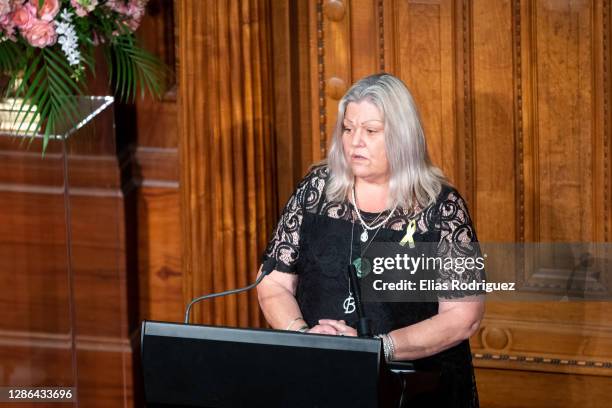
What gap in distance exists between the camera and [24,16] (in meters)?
3.73

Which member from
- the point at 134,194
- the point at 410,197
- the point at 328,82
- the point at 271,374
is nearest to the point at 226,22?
the point at 328,82

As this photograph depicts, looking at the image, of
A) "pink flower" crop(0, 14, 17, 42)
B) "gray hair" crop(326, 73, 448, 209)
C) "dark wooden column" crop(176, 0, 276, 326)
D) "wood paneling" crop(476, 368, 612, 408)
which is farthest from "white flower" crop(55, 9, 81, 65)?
"wood paneling" crop(476, 368, 612, 408)

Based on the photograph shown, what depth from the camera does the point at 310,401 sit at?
2588 millimetres

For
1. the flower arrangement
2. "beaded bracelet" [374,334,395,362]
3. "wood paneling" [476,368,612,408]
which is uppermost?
the flower arrangement

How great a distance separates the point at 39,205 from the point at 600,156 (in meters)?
1.87

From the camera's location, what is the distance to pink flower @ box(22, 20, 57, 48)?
375 cm

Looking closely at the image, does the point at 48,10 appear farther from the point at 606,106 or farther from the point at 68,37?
the point at 606,106

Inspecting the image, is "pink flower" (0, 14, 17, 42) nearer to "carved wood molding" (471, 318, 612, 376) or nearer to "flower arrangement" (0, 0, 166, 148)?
"flower arrangement" (0, 0, 166, 148)

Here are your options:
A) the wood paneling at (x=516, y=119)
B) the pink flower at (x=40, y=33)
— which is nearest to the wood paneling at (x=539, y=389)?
the wood paneling at (x=516, y=119)

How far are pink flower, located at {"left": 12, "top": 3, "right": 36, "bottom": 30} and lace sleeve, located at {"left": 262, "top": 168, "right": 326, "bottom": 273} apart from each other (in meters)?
1.02

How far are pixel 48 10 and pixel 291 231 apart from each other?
1077 mm

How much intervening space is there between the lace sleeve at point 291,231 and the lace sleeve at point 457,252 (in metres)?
0.39

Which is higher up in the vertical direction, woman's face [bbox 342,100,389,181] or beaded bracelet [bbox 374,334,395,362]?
woman's face [bbox 342,100,389,181]

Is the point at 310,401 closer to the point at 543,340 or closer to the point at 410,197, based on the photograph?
the point at 410,197
